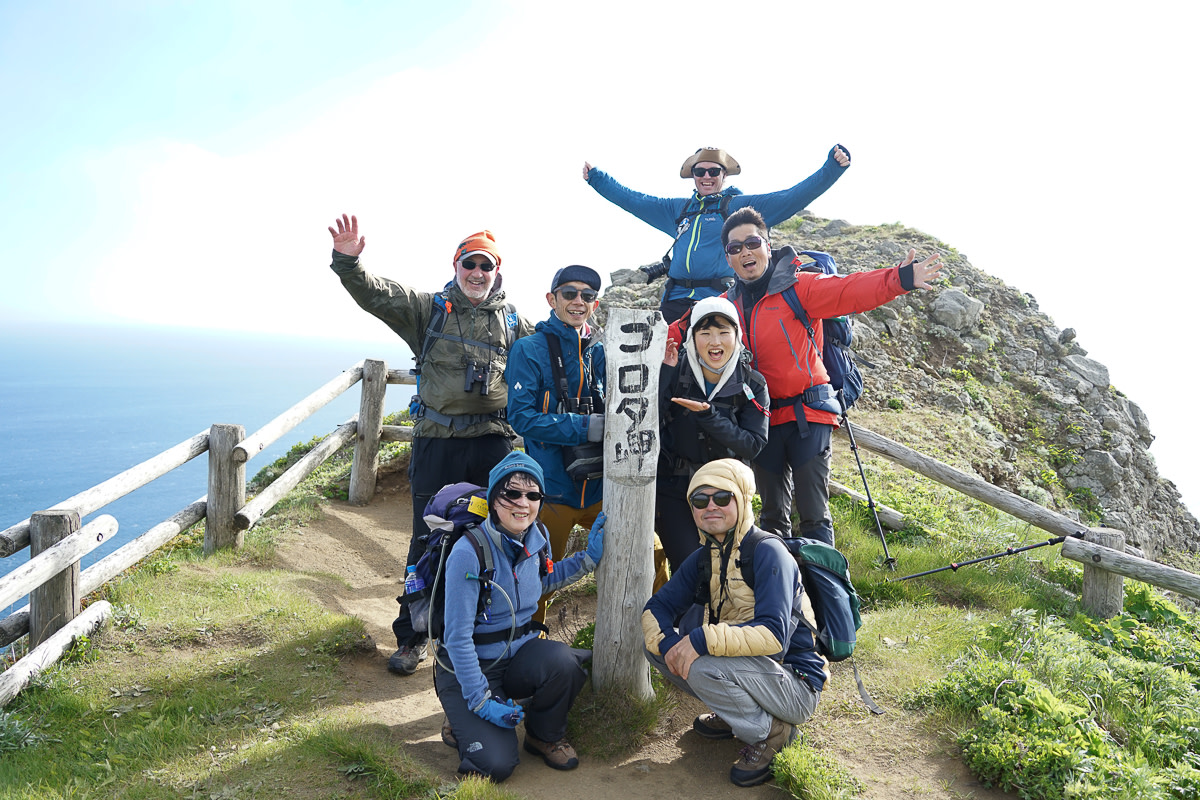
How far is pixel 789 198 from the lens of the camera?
6.91 m

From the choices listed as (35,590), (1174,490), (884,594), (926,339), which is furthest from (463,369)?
(1174,490)

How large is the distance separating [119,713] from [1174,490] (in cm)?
2159

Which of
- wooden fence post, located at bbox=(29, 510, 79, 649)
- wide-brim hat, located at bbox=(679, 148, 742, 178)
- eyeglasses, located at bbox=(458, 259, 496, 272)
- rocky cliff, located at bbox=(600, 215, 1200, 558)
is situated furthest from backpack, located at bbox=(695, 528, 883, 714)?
rocky cliff, located at bbox=(600, 215, 1200, 558)

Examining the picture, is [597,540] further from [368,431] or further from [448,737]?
[368,431]

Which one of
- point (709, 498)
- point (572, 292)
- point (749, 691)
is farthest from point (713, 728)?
point (572, 292)

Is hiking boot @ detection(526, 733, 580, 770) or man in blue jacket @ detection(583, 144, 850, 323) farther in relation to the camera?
man in blue jacket @ detection(583, 144, 850, 323)

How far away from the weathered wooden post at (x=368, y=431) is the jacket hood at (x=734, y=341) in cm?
589

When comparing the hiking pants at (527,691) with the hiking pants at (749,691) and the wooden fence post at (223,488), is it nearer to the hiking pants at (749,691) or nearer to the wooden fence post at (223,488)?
the hiking pants at (749,691)

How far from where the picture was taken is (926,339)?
1684 cm

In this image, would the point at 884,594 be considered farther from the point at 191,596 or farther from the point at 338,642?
the point at 191,596

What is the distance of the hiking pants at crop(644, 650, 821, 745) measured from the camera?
400cm

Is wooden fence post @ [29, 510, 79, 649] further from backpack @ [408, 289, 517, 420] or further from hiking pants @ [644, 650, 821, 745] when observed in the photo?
hiking pants @ [644, 650, 821, 745]

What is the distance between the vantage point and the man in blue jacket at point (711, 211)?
6859 millimetres

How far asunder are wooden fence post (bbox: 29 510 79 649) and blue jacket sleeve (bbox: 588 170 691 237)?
5985mm
